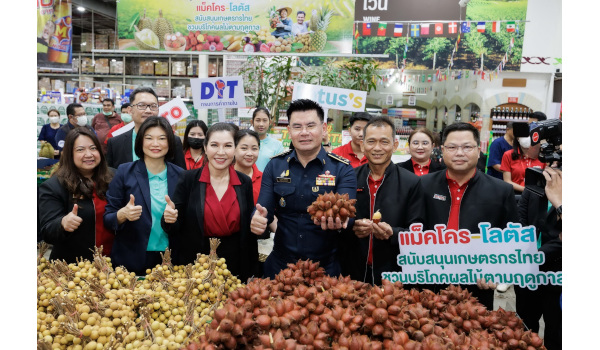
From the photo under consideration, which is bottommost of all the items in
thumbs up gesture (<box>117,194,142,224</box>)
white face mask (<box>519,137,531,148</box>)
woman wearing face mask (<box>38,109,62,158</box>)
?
thumbs up gesture (<box>117,194,142,224</box>)

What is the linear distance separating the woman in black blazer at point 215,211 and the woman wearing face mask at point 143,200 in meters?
0.14

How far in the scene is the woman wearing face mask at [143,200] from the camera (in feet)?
7.76

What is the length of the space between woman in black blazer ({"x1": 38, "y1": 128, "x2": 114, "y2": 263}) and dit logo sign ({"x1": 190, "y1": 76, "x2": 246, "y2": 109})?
224 centimetres

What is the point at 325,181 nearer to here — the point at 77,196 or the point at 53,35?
the point at 77,196

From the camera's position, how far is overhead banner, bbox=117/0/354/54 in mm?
6402

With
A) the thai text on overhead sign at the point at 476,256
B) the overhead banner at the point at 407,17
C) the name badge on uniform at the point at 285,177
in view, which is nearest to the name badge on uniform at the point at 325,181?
the name badge on uniform at the point at 285,177

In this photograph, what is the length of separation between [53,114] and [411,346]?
7277mm

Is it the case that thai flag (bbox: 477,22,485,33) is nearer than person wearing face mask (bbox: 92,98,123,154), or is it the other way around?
person wearing face mask (bbox: 92,98,123,154)

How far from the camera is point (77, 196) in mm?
2391

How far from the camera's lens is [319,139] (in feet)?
6.93

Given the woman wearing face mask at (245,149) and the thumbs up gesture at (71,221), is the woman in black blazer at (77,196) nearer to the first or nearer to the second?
the thumbs up gesture at (71,221)

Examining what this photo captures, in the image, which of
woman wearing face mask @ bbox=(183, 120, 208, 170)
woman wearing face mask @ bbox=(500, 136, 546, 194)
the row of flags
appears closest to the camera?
woman wearing face mask @ bbox=(183, 120, 208, 170)

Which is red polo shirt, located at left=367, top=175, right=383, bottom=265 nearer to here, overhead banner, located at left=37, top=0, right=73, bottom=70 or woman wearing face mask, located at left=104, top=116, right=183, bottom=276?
woman wearing face mask, located at left=104, top=116, right=183, bottom=276

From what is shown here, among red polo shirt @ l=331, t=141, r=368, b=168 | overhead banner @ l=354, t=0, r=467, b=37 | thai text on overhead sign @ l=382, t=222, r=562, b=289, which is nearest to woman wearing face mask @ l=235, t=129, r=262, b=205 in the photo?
red polo shirt @ l=331, t=141, r=368, b=168
